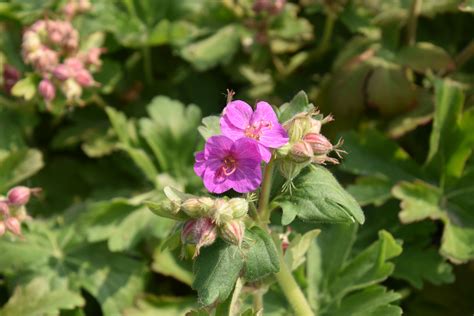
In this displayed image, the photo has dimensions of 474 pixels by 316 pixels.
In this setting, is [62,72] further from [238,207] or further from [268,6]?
[238,207]

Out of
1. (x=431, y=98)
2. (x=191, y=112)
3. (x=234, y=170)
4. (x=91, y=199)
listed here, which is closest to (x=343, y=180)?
(x=431, y=98)

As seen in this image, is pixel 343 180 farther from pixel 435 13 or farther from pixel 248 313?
pixel 248 313

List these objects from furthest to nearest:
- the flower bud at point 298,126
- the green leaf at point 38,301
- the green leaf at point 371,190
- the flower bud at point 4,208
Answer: the green leaf at point 371,190
the green leaf at point 38,301
the flower bud at point 4,208
the flower bud at point 298,126

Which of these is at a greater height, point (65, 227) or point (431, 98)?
point (431, 98)

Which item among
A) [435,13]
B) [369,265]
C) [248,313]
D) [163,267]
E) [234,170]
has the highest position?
[234,170]

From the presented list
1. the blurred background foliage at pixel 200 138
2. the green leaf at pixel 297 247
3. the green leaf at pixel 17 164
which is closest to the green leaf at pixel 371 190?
the blurred background foliage at pixel 200 138

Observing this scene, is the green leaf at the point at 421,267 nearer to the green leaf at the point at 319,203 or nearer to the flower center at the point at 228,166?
the green leaf at the point at 319,203
